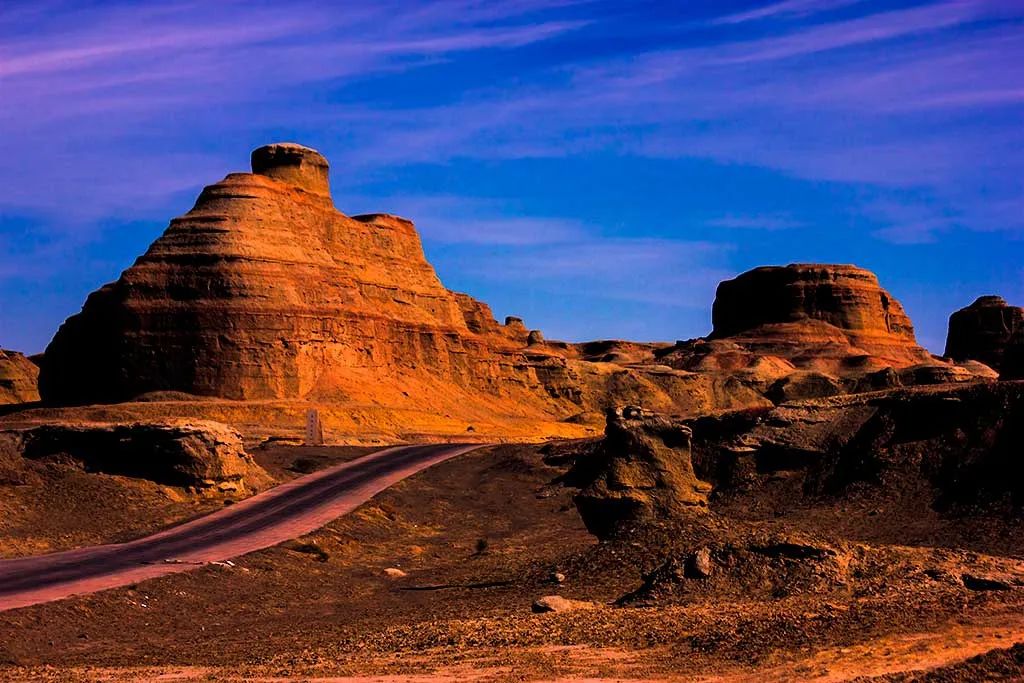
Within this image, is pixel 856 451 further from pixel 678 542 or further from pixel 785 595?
pixel 785 595

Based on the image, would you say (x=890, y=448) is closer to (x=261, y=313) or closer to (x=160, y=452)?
(x=160, y=452)

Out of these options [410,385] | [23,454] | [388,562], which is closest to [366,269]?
[410,385]

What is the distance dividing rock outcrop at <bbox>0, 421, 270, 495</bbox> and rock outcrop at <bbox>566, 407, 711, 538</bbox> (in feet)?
49.6

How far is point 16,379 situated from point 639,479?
11100 cm

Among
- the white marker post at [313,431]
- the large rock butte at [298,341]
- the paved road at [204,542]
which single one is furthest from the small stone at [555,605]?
the large rock butte at [298,341]

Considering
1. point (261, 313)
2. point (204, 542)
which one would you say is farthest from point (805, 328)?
point (204, 542)

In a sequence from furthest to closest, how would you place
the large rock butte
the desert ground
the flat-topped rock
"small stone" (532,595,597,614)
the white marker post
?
the flat-topped rock
the large rock butte
the white marker post
"small stone" (532,595,597,614)
the desert ground

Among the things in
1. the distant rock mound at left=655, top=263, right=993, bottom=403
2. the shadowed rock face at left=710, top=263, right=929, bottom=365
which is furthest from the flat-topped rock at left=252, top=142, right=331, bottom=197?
the shadowed rock face at left=710, top=263, right=929, bottom=365

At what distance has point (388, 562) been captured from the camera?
31203mm

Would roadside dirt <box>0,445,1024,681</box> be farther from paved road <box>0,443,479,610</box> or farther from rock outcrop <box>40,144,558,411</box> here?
rock outcrop <box>40,144,558,411</box>

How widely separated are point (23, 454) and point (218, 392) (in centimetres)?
3395

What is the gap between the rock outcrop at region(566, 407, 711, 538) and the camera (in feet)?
83.8

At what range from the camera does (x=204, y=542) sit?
3034 cm

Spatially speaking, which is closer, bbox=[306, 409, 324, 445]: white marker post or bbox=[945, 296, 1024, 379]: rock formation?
bbox=[306, 409, 324, 445]: white marker post
